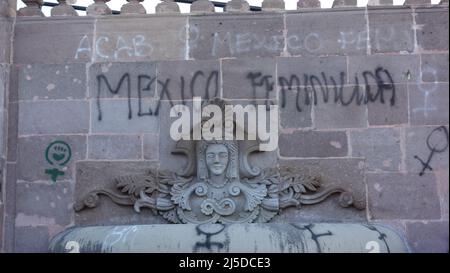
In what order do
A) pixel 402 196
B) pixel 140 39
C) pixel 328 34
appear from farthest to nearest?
pixel 140 39 → pixel 328 34 → pixel 402 196

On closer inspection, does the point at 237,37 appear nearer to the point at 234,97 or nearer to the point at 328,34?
the point at 234,97

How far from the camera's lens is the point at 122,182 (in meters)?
13.4

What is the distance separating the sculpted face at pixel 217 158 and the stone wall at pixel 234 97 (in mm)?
395

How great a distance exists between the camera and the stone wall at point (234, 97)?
13.4 meters

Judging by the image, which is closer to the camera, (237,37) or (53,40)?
(237,37)

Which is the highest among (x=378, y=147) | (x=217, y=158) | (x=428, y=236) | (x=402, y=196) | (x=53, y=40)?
(x=53, y=40)

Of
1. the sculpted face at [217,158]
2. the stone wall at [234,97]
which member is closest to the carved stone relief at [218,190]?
the sculpted face at [217,158]

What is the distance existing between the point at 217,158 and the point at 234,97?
0.82 metres

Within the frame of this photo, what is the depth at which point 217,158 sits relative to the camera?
43.6 ft

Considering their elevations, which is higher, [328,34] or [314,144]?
[328,34]

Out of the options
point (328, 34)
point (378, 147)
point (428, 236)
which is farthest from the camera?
point (328, 34)

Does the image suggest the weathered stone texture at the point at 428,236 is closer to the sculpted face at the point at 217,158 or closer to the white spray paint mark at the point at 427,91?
the white spray paint mark at the point at 427,91

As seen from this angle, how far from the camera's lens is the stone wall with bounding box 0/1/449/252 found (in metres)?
13.4

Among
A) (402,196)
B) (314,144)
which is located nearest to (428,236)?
(402,196)
